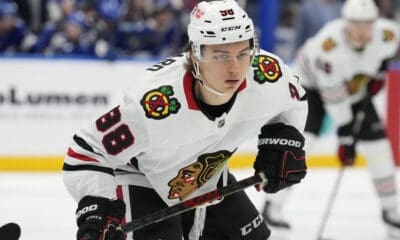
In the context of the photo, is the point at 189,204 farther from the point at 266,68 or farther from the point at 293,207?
the point at 293,207

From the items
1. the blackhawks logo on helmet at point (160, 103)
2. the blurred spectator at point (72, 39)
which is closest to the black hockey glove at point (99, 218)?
the blackhawks logo on helmet at point (160, 103)

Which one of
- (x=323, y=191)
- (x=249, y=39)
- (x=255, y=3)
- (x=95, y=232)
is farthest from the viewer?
(x=255, y=3)

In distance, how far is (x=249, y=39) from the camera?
275 centimetres

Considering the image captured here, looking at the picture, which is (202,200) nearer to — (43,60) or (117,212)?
(117,212)

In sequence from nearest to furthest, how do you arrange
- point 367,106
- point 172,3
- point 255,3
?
point 367,106
point 172,3
point 255,3

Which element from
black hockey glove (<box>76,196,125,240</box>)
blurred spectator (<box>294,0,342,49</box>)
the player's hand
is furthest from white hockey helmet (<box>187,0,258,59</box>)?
blurred spectator (<box>294,0,342,49</box>)

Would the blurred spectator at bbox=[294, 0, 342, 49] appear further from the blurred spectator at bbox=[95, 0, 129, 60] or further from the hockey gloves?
the hockey gloves

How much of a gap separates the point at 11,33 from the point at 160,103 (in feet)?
13.7

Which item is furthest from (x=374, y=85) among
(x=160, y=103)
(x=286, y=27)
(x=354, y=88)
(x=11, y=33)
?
(x=286, y=27)

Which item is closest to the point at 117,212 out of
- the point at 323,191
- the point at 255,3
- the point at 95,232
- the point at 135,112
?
the point at 95,232

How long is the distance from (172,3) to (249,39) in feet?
16.6

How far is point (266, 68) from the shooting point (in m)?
2.94

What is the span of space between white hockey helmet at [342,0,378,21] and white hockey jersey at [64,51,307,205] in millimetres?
1721

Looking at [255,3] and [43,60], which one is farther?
[255,3]
